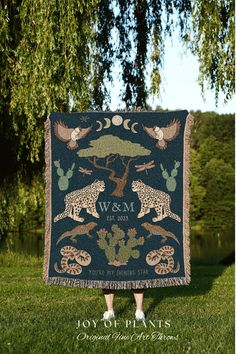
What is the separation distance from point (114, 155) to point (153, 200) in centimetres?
65

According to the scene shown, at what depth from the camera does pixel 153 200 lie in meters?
8.30

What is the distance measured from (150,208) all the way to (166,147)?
27.1 inches

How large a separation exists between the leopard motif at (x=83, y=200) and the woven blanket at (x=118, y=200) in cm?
1

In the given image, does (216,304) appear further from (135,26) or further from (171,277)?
(135,26)

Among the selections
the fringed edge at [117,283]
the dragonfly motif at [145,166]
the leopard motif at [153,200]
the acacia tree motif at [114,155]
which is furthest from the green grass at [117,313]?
the dragonfly motif at [145,166]

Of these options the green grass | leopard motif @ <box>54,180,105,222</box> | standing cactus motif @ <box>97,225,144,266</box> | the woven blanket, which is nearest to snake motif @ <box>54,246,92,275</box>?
the woven blanket

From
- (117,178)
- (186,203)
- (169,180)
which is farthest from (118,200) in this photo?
(186,203)

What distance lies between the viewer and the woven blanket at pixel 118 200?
326 inches

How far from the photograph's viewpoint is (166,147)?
836 cm

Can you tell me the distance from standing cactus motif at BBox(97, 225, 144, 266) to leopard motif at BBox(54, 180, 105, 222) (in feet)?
0.80

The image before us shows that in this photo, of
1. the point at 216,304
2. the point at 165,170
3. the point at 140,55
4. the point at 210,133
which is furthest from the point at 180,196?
the point at 210,133

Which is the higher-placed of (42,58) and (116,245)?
(42,58)

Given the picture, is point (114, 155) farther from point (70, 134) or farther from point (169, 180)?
point (169, 180)

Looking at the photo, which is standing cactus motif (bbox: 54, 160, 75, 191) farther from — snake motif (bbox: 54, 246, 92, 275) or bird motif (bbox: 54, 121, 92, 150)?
snake motif (bbox: 54, 246, 92, 275)
